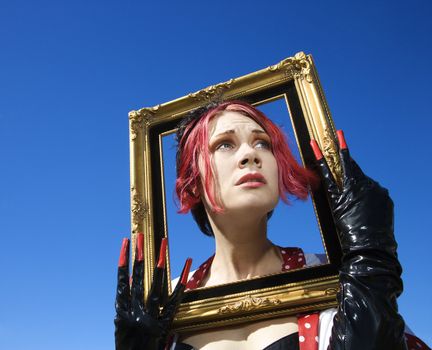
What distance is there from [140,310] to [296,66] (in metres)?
1.25

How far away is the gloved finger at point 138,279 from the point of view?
130 centimetres

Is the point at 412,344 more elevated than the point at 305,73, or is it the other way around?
the point at 305,73

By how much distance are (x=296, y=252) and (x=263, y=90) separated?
0.77 metres

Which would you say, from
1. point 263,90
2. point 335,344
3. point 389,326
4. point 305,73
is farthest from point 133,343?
point 305,73

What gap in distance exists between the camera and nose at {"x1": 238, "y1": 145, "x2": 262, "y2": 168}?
1397 millimetres

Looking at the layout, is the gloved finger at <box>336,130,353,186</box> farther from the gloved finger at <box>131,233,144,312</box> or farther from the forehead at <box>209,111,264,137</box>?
the gloved finger at <box>131,233,144,312</box>

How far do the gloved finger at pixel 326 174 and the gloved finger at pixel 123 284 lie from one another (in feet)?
2.73

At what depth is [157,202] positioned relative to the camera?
1673 millimetres

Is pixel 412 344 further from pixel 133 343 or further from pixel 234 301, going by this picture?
pixel 133 343

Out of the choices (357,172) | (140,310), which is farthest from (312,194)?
(140,310)

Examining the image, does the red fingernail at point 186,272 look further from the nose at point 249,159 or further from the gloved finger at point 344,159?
the gloved finger at point 344,159

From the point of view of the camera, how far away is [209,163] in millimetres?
1493

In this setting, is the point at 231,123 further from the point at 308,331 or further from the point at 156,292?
the point at 308,331

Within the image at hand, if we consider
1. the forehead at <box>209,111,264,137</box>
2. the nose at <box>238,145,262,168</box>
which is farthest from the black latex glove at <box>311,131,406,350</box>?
the forehead at <box>209,111,264,137</box>
